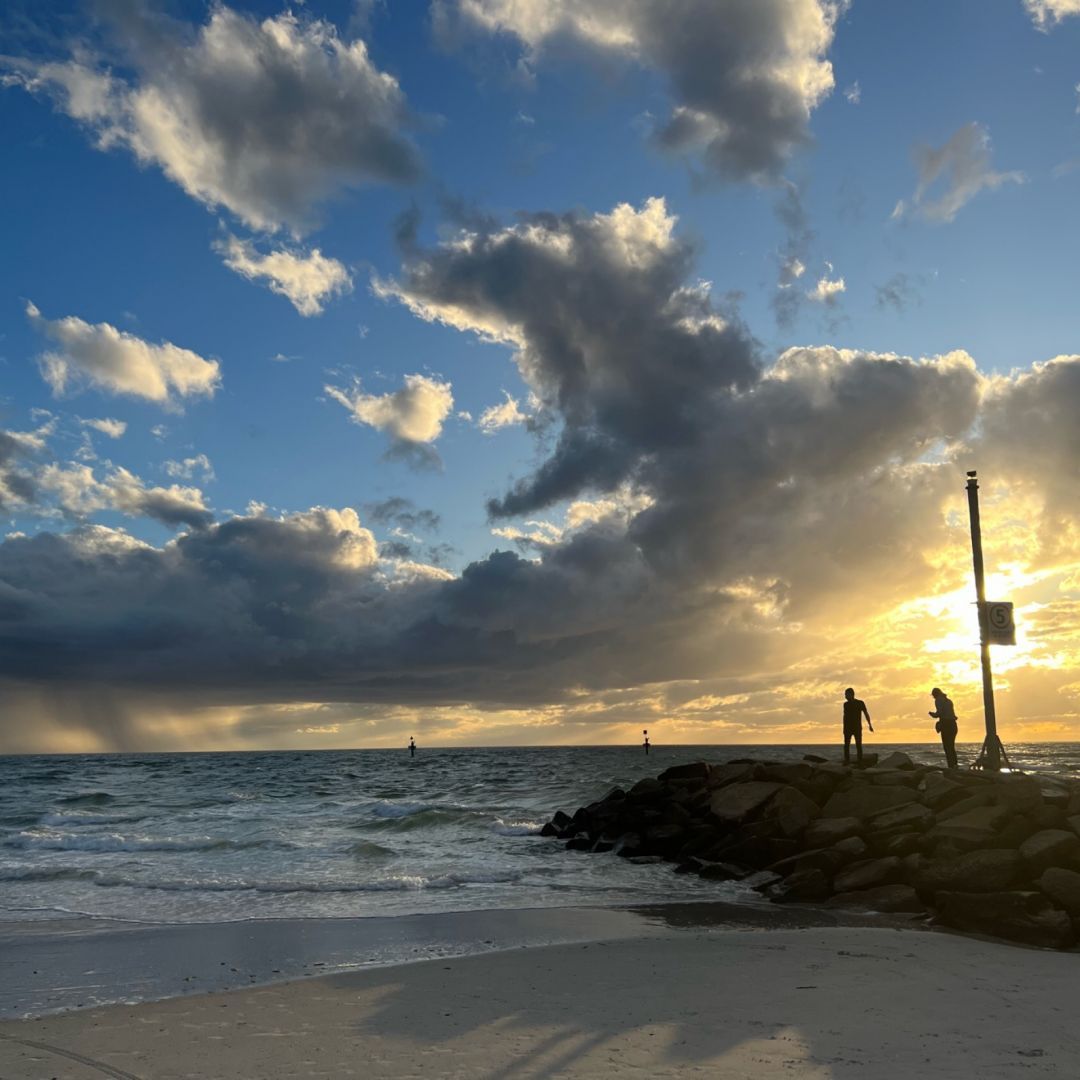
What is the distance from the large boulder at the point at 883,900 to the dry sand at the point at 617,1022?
294 cm

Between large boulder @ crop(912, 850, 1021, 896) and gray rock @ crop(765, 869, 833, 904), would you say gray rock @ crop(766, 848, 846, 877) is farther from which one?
large boulder @ crop(912, 850, 1021, 896)

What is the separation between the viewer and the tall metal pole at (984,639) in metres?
18.0

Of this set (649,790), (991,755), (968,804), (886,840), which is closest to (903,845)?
(886,840)

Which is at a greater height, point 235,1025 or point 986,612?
point 986,612

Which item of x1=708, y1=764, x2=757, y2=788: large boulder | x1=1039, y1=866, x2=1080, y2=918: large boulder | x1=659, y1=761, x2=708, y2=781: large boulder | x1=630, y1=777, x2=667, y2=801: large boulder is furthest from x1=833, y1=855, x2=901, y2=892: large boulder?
x1=659, y1=761, x2=708, y2=781: large boulder

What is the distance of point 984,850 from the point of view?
13062mm

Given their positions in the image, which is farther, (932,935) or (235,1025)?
(932,935)

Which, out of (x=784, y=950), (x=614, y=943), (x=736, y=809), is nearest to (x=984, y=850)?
(x=784, y=950)

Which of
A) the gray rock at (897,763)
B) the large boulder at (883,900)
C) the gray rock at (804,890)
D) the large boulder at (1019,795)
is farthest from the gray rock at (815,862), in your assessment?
the gray rock at (897,763)

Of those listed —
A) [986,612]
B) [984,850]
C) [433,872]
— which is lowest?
[433,872]

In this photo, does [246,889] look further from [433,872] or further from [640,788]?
[640,788]

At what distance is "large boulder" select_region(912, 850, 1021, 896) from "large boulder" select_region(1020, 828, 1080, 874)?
0.16 meters

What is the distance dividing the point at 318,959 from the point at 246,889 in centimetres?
705

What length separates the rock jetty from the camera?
1161cm
